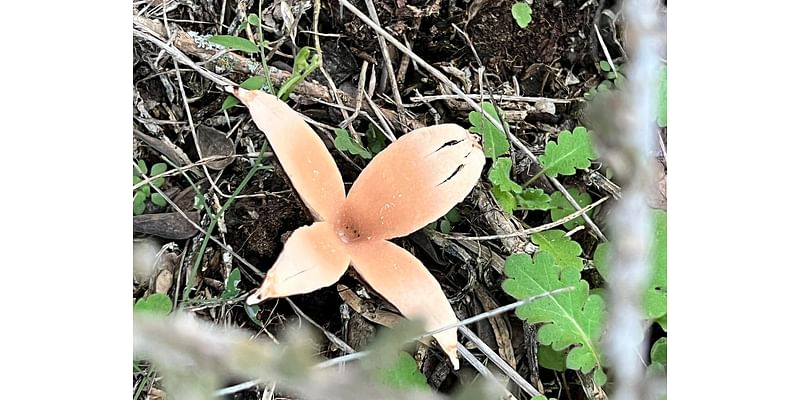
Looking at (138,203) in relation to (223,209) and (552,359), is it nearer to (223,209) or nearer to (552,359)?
(223,209)

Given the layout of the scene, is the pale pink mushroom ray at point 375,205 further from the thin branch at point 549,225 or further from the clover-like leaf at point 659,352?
the clover-like leaf at point 659,352

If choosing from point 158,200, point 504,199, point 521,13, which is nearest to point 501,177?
point 504,199

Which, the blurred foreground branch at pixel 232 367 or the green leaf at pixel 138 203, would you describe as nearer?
the blurred foreground branch at pixel 232 367

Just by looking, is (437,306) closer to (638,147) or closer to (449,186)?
(449,186)

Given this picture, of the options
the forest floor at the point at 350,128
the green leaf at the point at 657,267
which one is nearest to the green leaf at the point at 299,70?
the forest floor at the point at 350,128

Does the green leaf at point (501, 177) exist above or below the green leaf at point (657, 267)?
above

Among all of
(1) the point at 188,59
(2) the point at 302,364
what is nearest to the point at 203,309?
(1) the point at 188,59

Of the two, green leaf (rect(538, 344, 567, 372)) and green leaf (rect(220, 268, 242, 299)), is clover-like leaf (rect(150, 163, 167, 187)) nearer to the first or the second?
green leaf (rect(220, 268, 242, 299))
